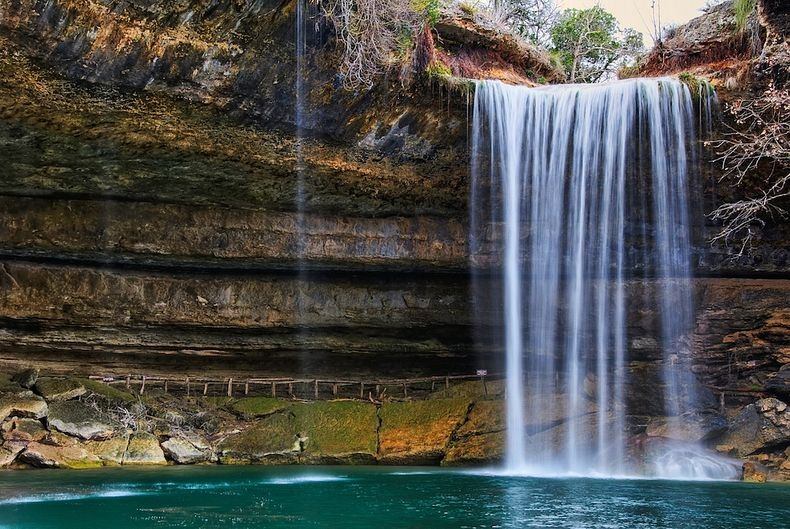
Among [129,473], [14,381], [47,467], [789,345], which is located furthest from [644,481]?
[14,381]

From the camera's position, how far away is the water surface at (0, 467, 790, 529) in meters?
9.90

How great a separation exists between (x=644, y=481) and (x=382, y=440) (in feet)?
21.5

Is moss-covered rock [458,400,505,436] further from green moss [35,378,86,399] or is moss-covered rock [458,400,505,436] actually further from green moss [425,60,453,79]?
green moss [35,378,86,399]

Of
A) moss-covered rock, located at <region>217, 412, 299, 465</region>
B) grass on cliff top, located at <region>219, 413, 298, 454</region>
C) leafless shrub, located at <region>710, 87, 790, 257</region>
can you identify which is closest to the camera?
leafless shrub, located at <region>710, 87, 790, 257</region>

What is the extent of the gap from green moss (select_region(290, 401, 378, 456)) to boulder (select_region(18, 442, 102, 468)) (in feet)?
16.6

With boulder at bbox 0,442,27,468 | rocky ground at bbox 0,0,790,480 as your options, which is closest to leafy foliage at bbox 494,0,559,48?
rocky ground at bbox 0,0,790,480

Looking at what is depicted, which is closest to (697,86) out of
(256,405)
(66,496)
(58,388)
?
(256,405)

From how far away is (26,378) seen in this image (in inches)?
725

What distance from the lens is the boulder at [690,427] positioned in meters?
17.4

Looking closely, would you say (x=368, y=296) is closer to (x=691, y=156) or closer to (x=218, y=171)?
(x=218, y=171)

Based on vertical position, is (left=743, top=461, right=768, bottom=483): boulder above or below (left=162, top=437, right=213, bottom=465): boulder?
below

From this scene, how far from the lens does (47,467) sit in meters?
16.2

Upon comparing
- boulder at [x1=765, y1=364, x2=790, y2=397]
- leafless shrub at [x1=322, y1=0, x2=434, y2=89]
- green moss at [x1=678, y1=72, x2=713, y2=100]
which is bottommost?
boulder at [x1=765, y1=364, x2=790, y2=397]

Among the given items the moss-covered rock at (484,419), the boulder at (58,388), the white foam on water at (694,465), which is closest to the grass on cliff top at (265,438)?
the boulder at (58,388)
